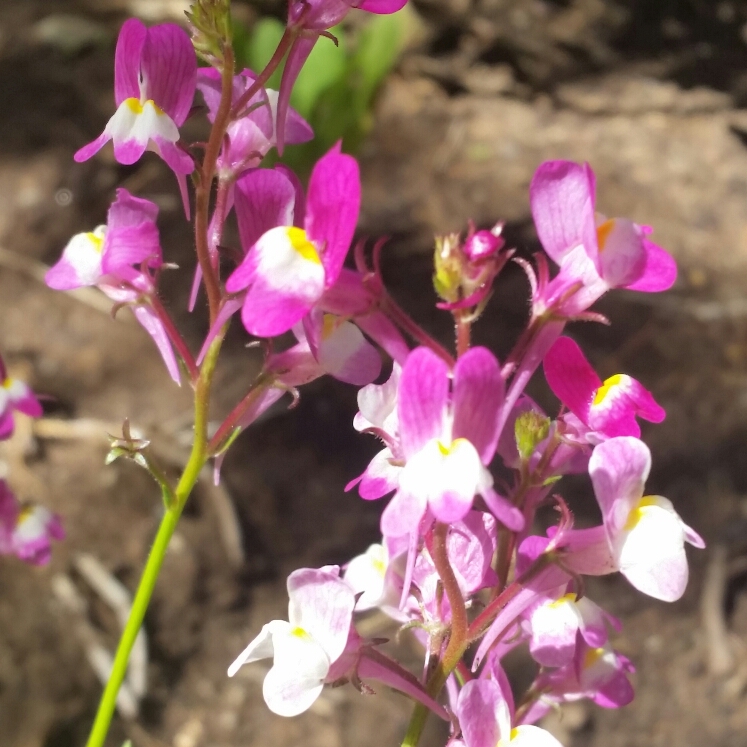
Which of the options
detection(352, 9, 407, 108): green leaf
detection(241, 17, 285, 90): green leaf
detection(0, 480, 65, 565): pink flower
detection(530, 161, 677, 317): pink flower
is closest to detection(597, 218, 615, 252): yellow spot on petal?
detection(530, 161, 677, 317): pink flower

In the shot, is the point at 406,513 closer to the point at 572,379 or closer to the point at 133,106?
the point at 572,379

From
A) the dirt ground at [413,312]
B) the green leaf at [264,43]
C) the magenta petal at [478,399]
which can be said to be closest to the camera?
the magenta petal at [478,399]

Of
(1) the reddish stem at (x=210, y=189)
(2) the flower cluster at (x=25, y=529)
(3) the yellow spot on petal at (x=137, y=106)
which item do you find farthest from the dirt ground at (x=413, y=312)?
(3) the yellow spot on petal at (x=137, y=106)

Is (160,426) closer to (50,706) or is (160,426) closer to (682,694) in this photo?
(50,706)

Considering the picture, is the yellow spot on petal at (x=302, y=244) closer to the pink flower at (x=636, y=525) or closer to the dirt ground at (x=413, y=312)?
the pink flower at (x=636, y=525)

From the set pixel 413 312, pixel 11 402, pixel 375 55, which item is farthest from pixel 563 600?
pixel 375 55

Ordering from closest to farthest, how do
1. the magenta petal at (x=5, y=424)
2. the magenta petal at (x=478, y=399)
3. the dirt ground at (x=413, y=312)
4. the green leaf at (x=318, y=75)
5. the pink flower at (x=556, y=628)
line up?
the magenta petal at (x=478, y=399)
the pink flower at (x=556, y=628)
the magenta petal at (x=5, y=424)
the dirt ground at (x=413, y=312)
the green leaf at (x=318, y=75)

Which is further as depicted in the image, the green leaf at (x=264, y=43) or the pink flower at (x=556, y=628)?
the green leaf at (x=264, y=43)
